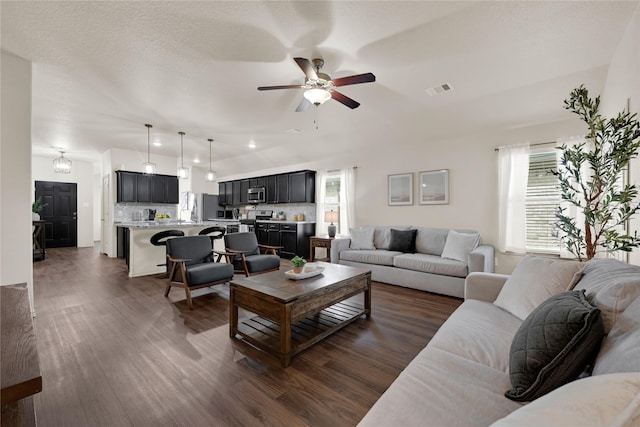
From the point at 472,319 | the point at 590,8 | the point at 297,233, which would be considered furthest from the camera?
the point at 297,233

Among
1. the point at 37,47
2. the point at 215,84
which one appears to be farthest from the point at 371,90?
the point at 37,47

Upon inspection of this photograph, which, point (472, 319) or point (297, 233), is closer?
point (472, 319)

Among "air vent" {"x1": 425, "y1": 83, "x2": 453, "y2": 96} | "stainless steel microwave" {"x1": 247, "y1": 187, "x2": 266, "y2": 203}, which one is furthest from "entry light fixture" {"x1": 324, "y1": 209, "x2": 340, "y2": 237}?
"air vent" {"x1": 425, "y1": 83, "x2": 453, "y2": 96}

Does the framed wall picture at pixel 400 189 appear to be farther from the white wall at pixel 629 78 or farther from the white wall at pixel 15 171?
the white wall at pixel 15 171

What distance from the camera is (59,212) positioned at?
789cm

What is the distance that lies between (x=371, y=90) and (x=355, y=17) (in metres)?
1.41

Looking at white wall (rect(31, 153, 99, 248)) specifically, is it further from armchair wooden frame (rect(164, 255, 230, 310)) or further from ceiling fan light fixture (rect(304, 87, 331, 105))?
ceiling fan light fixture (rect(304, 87, 331, 105))

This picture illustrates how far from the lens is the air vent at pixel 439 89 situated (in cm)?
332

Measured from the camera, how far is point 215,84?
333 centimetres

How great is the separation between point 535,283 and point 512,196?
2.89 metres

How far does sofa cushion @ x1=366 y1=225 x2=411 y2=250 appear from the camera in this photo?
202 inches

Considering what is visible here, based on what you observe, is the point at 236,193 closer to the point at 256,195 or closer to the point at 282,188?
the point at 256,195

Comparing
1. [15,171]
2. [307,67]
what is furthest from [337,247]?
[15,171]

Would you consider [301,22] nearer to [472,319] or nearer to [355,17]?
[355,17]
